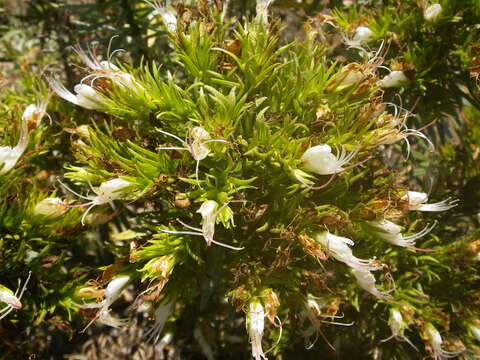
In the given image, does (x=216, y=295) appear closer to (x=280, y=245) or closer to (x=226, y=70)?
(x=280, y=245)

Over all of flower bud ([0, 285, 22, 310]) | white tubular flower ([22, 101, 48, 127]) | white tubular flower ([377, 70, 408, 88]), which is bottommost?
flower bud ([0, 285, 22, 310])

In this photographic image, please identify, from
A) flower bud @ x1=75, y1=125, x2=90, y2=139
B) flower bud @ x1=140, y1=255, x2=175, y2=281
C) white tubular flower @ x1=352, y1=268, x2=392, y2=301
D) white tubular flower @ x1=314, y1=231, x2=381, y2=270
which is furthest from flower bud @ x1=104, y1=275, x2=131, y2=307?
white tubular flower @ x1=352, y1=268, x2=392, y2=301

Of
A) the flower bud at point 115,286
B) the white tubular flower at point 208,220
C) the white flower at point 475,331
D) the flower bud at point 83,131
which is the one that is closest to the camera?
the white tubular flower at point 208,220

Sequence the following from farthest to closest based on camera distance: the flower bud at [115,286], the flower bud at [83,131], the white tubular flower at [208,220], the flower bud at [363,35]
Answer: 1. the flower bud at [363,35]
2. the flower bud at [83,131]
3. the flower bud at [115,286]
4. the white tubular flower at [208,220]

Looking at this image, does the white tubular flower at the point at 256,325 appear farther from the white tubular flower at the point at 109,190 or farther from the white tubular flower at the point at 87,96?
the white tubular flower at the point at 87,96

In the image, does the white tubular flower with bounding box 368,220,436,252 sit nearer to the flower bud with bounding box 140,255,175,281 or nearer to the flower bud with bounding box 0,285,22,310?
the flower bud with bounding box 140,255,175,281

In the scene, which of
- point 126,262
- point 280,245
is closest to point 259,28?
point 280,245

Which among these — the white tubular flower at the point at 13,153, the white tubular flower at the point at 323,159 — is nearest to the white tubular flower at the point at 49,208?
the white tubular flower at the point at 13,153
